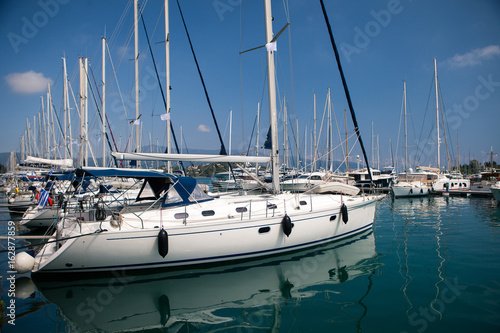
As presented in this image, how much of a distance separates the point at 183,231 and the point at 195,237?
346 mm

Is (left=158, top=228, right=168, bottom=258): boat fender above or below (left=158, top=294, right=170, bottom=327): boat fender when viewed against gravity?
above

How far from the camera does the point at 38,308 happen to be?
5.54m

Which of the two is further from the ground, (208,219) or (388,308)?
(208,219)

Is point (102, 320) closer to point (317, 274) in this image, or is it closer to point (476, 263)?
point (317, 274)

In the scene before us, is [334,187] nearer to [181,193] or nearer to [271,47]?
[271,47]

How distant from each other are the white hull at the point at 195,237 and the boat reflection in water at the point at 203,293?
1.21 ft

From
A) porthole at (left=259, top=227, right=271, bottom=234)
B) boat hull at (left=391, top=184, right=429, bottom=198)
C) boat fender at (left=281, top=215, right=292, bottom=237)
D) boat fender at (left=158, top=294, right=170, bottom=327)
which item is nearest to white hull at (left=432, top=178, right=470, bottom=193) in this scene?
boat hull at (left=391, top=184, right=429, bottom=198)

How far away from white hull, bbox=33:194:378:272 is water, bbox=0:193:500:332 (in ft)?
1.42

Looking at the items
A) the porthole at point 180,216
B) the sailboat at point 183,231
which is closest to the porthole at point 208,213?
the sailboat at point 183,231

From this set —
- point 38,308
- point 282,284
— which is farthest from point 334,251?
point 38,308

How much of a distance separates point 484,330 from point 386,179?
29974mm

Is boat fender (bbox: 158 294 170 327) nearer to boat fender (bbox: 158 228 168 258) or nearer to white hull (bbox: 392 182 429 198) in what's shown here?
boat fender (bbox: 158 228 168 258)

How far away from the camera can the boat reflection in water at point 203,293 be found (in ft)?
16.8

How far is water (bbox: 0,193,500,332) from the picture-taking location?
491cm
